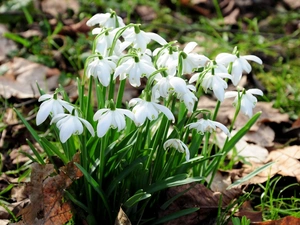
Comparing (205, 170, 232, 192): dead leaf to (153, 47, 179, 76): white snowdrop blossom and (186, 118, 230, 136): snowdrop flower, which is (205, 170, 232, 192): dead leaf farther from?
(153, 47, 179, 76): white snowdrop blossom

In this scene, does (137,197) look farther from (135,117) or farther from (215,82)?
(215,82)

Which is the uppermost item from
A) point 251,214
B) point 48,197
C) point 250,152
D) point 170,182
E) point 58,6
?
point 170,182

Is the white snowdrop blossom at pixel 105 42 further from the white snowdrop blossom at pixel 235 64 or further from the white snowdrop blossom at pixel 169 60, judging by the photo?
the white snowdrop blossom at pixel 235 64

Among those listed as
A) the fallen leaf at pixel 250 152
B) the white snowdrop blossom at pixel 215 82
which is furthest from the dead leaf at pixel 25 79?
the white snowdrop blossom at pixel 215 82

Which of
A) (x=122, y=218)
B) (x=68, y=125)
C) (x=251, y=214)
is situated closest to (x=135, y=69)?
(x=68, y=125)

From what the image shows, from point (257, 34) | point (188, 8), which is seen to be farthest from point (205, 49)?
point (188, 8)

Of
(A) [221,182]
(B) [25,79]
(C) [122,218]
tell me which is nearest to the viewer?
(C) [122,218]

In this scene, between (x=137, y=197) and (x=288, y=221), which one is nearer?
(x=137, y=197)
